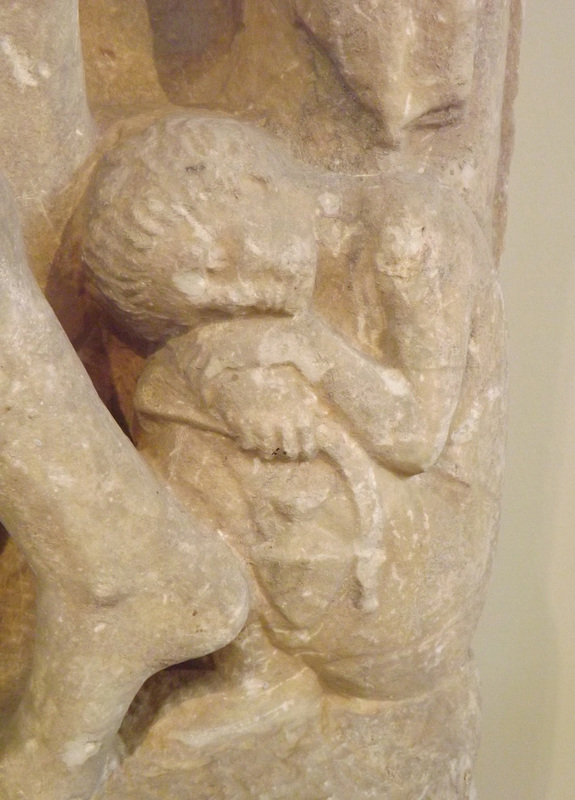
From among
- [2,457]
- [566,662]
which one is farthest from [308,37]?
[566,662]

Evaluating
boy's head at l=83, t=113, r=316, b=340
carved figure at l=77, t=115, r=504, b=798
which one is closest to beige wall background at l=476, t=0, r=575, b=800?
carved figure at l=77, t=115, r=504, b=798

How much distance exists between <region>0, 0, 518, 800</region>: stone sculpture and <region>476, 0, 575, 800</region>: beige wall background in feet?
2.02

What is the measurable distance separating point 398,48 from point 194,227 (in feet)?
1.15

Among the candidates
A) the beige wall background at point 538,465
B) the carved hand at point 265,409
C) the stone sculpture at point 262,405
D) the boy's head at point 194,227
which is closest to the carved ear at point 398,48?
the stone sculpture at point 262,405

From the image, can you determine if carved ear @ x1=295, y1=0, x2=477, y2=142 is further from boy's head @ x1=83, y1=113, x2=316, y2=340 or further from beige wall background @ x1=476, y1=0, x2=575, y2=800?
beige wall background @ x1=476, y1=0, x2=575, y2=800

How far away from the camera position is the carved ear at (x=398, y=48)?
1185 millimetres

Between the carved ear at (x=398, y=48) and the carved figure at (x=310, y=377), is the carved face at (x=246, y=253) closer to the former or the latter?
the carved figure at (x=310, y=377)

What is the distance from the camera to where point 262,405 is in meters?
1.14

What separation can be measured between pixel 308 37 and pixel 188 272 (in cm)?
35

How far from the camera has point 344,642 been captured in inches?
48.5

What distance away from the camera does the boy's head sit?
110 centimetres

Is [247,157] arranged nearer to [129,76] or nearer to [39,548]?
[129,76]

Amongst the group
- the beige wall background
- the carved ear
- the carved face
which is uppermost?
the carved ear

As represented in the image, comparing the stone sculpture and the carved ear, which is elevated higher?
the carved ear
